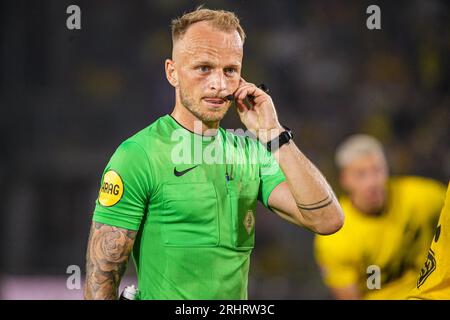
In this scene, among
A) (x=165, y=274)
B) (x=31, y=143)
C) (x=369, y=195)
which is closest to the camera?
(x=165, y=274)

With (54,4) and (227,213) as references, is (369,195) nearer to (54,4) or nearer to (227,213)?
(227,213)

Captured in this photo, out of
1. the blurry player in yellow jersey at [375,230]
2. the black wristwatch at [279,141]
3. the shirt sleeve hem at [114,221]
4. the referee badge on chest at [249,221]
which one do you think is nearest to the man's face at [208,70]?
the black wristwatch at [279,141]

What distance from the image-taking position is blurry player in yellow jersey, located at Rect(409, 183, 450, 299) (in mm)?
2906

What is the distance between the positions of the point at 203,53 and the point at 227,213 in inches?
28.7

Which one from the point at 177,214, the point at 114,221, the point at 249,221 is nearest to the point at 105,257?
the point at 114,221

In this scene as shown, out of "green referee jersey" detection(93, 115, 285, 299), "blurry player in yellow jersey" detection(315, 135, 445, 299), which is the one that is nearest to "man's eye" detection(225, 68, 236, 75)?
"green referee jersey" detection(93, 115, 285, 299)

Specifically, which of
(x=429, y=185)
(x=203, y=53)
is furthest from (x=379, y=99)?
(x=203, y=53)

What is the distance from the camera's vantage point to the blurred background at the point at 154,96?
28.8 ft

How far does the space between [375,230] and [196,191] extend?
2927mm

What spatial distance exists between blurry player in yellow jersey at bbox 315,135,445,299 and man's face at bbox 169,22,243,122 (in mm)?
2580

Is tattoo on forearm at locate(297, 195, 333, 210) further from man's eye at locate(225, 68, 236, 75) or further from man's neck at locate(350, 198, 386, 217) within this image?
man's neck at locate(350, 198, 386, 217)

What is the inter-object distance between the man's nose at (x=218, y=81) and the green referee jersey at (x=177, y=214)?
9.9 inches

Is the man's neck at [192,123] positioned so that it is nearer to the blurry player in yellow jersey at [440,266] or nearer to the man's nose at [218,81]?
the man's nose at [218,81]
